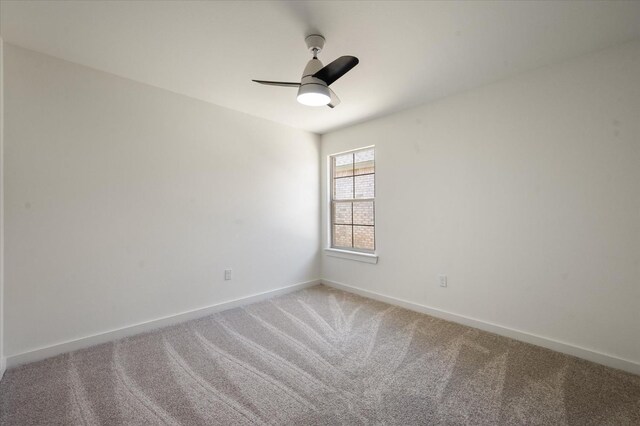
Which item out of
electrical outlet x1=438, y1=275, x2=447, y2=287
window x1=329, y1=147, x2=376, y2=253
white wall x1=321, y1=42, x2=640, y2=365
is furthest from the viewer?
window x1=329, y1=147, x2=376, y2=253

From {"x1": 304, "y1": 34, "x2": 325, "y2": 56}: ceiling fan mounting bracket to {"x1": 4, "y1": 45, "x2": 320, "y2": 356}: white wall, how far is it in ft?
5.46

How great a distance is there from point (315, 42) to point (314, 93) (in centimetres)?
39

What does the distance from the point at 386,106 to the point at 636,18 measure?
1935 mm

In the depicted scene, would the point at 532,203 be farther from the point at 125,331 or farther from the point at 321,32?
the point at 125,331

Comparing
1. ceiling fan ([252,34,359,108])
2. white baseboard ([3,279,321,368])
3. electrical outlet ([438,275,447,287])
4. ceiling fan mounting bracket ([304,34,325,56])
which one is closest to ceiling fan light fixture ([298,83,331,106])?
ceiling fan ([252,34,359,108])

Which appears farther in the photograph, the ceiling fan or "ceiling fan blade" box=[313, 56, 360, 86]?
the ceiling fan

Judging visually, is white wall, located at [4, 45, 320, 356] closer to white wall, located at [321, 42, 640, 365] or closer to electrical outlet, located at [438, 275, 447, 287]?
white wall, located at [321, 42, 640, 365]

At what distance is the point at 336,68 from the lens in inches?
70.8

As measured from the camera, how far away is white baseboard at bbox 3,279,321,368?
7.16 feet

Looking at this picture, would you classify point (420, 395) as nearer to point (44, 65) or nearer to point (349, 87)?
point (349, 87)

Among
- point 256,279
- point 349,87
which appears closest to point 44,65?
point 349,87

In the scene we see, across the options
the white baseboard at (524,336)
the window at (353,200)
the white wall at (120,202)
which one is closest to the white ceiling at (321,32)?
the white wall at (120,202)

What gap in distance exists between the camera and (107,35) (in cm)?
200

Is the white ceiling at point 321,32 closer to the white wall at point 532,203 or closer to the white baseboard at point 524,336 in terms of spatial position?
the white wall at point 532,203
